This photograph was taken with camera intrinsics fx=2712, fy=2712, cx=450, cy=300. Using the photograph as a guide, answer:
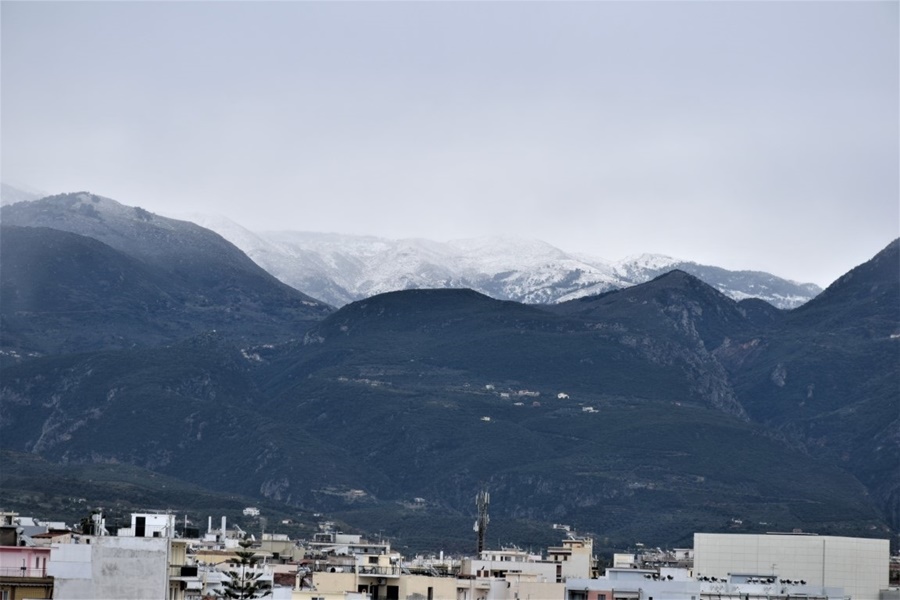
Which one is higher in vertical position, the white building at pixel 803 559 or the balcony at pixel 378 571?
the white building at pixel 803 559

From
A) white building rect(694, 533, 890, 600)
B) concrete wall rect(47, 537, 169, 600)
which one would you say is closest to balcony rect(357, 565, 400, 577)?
white building rect(694, 533, 890, 600)

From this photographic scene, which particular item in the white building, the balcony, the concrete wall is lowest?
the concrete wall

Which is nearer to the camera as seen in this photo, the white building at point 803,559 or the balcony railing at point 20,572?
the balcony railing at point 20,572

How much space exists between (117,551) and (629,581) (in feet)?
128

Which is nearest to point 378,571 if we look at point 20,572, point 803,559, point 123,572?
point 803,559

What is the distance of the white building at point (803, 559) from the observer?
119 m

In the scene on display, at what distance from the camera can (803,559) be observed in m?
123

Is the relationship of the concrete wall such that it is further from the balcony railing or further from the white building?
the white building

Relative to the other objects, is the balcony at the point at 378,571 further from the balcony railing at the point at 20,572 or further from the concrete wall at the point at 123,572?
the concrete wall at the point at 123,572

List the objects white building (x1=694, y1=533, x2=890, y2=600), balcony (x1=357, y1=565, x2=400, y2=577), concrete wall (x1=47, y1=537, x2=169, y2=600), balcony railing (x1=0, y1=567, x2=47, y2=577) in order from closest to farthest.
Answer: concrete wall (x1=47, y1=537, x2=169, y2=600) < balcony railing (x1=0, y1=567, x2=47, y2=577) < balcony (x1=357, y1=565, x2=400, y2=577) < white building (x1=694, y1=533, x2=890, y2=600)

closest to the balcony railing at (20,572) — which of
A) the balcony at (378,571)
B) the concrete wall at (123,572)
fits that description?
the concrete wall at (123,572)

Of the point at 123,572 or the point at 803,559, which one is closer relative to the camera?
the point at 123,572

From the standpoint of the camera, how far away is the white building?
11934 cm

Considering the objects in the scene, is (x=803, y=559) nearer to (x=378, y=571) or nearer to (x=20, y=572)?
(x=378, y=571)
